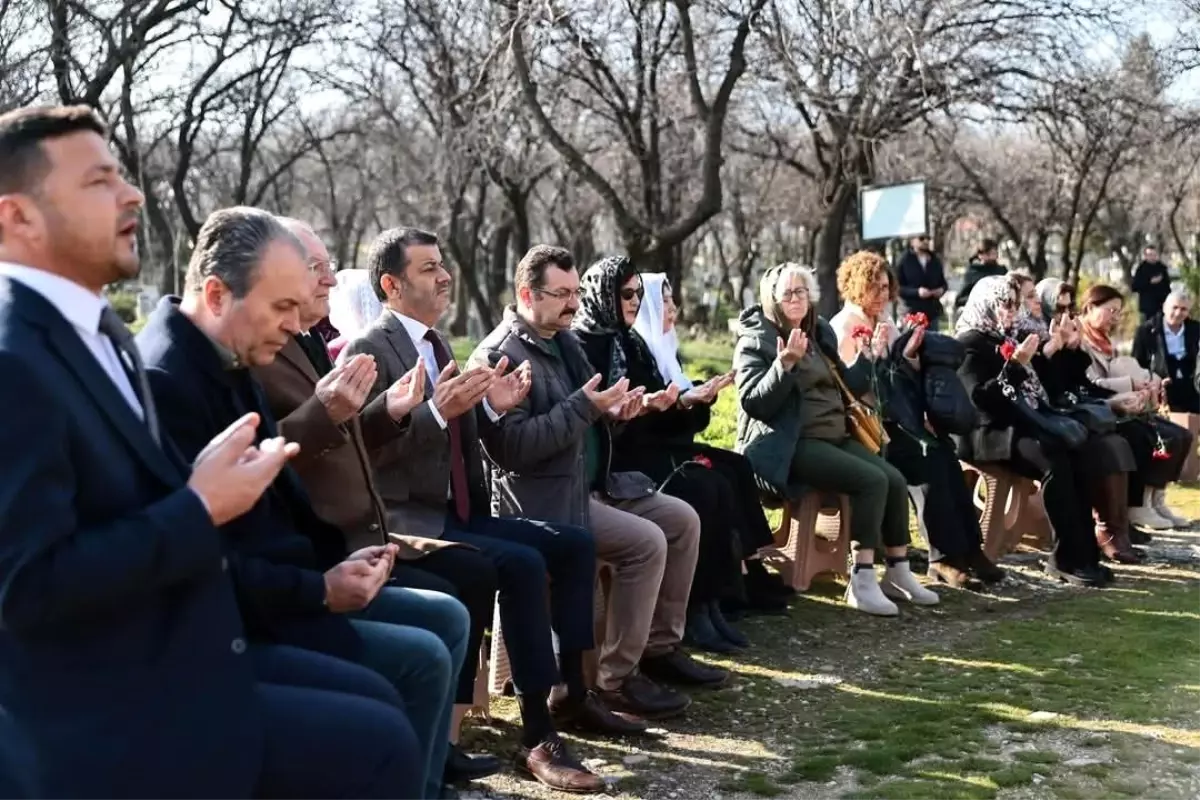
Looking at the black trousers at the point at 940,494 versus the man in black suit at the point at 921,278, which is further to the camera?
the man in black suit at the point at 921,278

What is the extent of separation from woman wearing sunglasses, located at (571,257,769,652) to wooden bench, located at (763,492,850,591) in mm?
692

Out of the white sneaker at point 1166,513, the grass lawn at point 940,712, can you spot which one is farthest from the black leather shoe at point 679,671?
the white sneaker at point 1166,513

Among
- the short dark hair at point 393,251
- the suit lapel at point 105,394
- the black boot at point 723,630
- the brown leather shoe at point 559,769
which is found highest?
A: the short dark hair at point 393,251

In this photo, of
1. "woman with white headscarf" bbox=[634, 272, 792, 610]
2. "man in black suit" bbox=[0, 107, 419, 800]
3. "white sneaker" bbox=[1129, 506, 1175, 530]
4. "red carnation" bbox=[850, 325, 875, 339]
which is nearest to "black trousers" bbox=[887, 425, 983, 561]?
"red carnation" bbox=[850, 325, 875, 339]

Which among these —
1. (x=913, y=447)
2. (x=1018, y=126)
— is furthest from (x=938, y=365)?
(x=1018, y=126)

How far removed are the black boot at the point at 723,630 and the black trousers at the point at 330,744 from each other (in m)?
3.17

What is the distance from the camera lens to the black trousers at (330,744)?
2334 millimetres

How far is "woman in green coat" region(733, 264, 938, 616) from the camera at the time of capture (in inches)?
246

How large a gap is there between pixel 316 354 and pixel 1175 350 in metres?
8.58

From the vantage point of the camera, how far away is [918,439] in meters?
6.85

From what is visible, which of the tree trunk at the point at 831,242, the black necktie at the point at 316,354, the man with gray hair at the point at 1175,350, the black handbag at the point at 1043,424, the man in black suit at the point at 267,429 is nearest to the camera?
the man in black suit at the point at 267,429

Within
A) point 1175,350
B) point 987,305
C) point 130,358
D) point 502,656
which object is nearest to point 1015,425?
point 987,305

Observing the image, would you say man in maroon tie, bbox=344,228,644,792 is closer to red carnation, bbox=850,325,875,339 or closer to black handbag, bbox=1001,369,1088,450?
red carnation, bbox=850,325,875,339

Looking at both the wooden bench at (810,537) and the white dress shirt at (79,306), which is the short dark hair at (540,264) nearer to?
the wooden bench at (810,537)
